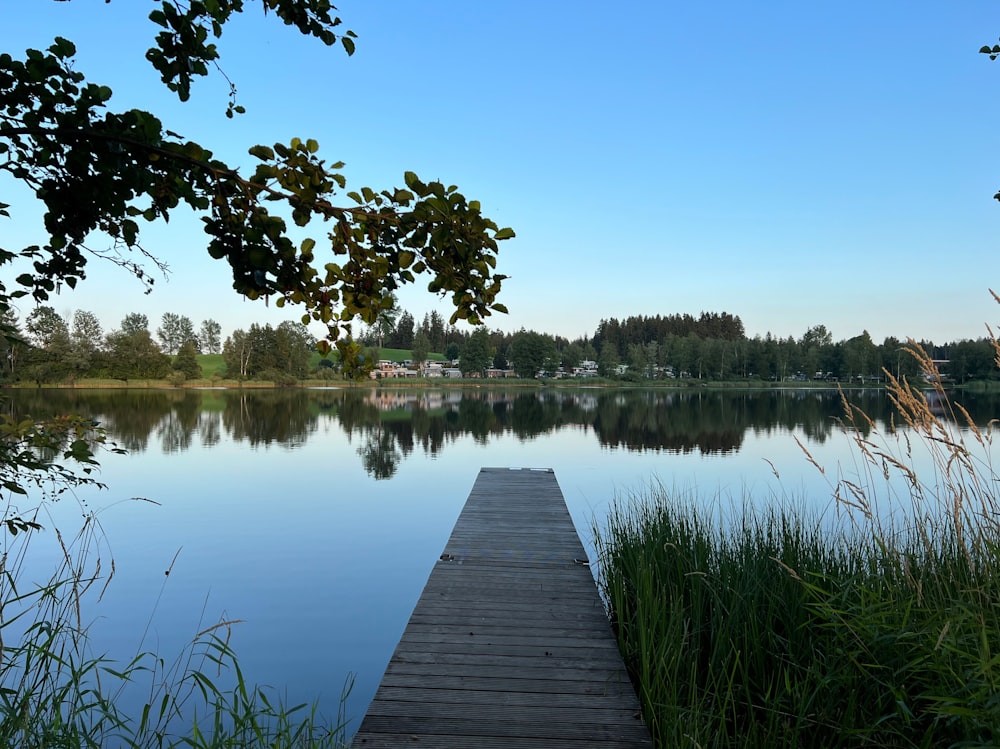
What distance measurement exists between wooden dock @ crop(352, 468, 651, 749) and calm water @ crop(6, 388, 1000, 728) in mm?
1125

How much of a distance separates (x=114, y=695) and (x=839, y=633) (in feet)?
17.6

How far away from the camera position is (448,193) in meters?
1.75

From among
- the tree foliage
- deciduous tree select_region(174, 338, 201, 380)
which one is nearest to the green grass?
the tree foliage

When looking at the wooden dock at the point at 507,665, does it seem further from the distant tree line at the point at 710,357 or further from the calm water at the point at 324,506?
the distant tree line at the point at 710,357

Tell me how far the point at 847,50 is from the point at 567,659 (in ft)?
64.0

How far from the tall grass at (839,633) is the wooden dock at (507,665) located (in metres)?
0.27

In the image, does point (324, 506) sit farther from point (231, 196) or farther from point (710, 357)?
point (710, 357)

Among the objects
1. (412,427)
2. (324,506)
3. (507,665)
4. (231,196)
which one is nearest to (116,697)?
(507,665)

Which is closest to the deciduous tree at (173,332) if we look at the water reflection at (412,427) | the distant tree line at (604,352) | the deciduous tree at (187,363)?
the distant tree line at (604,352)

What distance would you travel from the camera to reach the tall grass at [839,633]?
8.00ft

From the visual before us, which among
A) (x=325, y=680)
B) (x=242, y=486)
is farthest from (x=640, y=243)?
(x=325, y=680)

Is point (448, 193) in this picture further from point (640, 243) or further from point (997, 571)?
point (640, 243)

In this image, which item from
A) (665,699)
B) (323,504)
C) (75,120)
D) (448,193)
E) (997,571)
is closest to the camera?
(75,120)

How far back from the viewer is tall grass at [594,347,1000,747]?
2.44 metres
